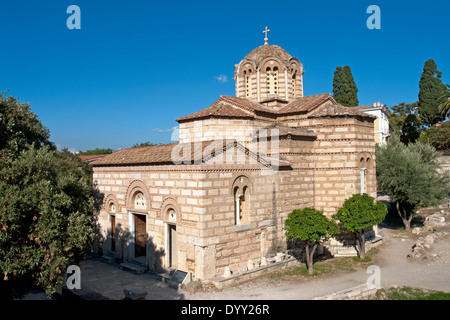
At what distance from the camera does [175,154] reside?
11.9 meters

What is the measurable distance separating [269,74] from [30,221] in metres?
13.0

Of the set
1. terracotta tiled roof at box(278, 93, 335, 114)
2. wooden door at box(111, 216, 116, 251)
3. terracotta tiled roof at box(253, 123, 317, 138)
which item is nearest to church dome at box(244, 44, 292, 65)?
terracotta tiled roof at box(278, 93, 335, 114)

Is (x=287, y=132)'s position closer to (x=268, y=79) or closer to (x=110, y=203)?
(x=268, y=79)

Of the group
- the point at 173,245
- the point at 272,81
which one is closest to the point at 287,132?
the point at 272,81

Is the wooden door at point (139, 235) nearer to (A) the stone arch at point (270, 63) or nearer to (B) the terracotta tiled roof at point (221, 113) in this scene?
(B) the terracotta tiled roof at point (221, 113)

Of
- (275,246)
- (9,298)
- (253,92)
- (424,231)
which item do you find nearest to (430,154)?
(424,231)

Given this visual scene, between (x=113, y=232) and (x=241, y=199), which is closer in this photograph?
(x=241, y=199)

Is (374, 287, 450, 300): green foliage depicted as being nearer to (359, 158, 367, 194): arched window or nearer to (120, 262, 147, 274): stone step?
(359, 158, 367, 194): arched window

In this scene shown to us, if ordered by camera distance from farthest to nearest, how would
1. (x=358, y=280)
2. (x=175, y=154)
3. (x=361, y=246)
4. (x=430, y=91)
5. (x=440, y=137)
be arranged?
(x=430, y=91), (x=440, y=137), (x=361, y=246), (x=175, y=154), (x=358, y=280)

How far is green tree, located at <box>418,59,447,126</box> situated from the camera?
34375 millimetres

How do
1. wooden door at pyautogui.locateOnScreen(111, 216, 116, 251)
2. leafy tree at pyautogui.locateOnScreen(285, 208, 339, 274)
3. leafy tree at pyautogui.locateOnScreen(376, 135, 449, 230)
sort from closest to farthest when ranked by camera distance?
1. leafy tree at pyautogui.locateOnScreen(285, 208, 339, 274)
2. wooden door at pyautogui.locateOnScreen(111, 216, 116, 251)
3. leafy tree at pyautogui.locateOnScreen(376, 135, 449, 230)

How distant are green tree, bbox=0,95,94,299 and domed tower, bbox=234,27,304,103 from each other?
1092 cm

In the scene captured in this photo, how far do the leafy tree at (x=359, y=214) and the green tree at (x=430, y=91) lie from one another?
2680 cm
